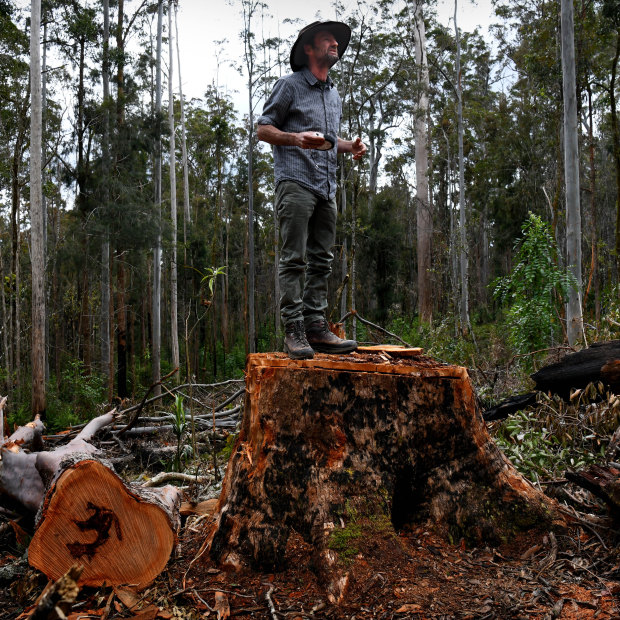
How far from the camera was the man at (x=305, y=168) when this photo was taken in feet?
9.71

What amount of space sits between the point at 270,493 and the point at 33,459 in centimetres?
217

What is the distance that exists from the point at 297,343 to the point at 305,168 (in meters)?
1.01

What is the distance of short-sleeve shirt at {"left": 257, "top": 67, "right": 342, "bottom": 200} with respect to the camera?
2.98 meters

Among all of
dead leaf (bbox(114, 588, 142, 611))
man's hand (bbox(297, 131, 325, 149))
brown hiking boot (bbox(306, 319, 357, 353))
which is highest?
man's hand (bbox(297, 131, 325, 149))

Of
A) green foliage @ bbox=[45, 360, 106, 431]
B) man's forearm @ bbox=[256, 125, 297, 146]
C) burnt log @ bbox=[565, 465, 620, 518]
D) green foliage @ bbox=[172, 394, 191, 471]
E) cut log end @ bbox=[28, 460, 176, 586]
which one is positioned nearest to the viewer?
cut log end @ bbox=[28, 460, 176, 586]

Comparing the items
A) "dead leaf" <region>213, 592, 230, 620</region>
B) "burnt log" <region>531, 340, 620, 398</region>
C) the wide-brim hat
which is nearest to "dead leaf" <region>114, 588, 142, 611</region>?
"dead leaf" <region>213, 592, 230, 620</region>

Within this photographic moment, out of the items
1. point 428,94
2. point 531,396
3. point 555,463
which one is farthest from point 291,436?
point 428,94

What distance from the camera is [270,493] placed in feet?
7.84

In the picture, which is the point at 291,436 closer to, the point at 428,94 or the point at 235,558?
the point at 235,558

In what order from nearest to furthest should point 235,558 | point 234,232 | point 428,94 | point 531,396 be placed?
point 235,558
point 531,396
point 428,94
point 234,232

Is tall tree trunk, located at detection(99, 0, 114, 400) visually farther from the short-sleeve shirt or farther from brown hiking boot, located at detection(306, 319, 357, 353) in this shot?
the short-sleeve shirt

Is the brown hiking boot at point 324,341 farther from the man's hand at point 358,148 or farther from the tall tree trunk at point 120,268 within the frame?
the tall tree trunk at point 120,268

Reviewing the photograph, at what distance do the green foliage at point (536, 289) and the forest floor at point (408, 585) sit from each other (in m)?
4.33

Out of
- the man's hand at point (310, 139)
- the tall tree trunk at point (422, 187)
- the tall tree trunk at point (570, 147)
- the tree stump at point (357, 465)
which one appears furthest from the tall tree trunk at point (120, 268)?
the tree stump at point (357, 465)
